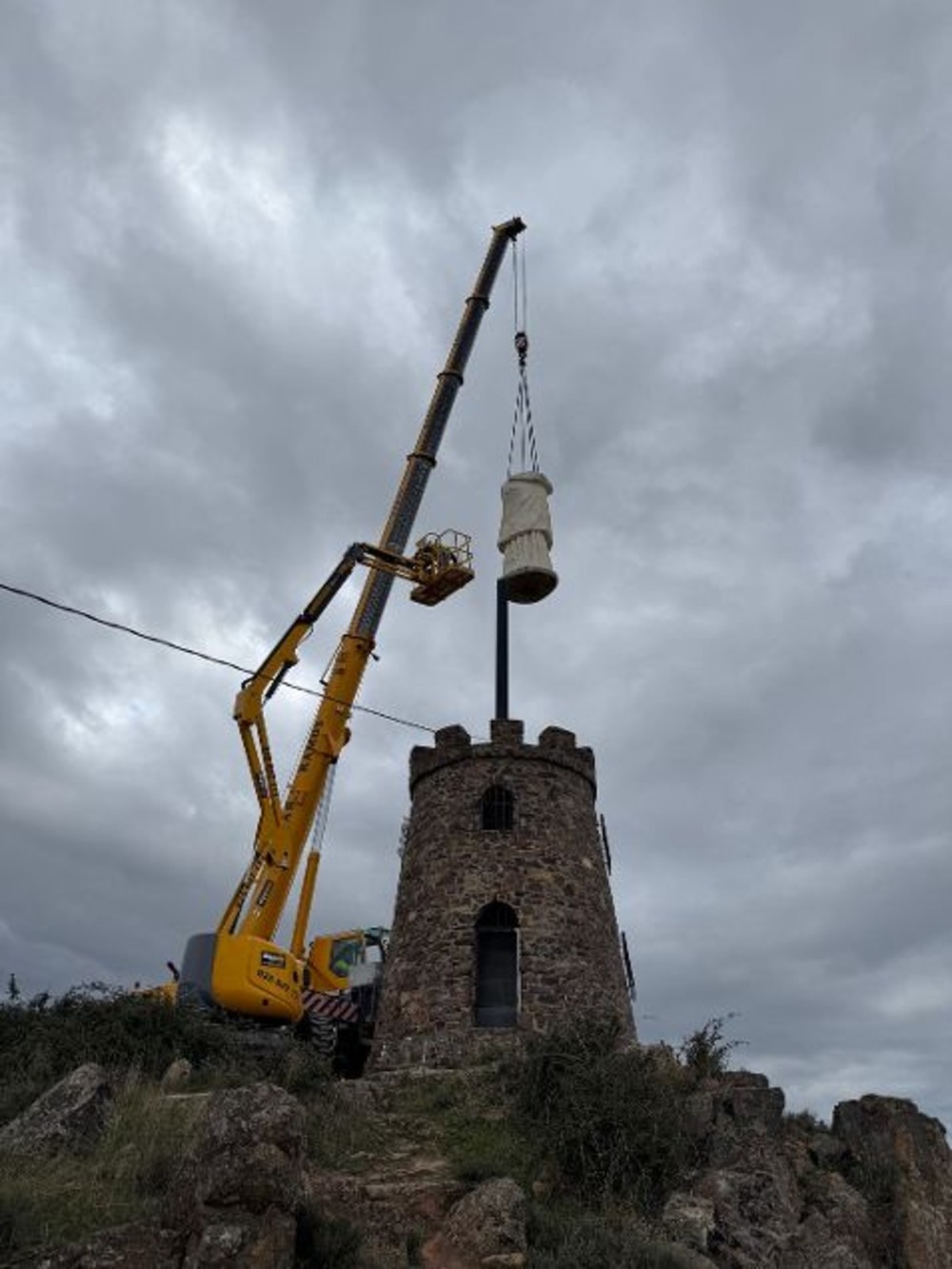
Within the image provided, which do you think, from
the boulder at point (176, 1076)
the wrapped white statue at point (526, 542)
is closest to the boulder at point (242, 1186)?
the boulder at point (176, 1076)

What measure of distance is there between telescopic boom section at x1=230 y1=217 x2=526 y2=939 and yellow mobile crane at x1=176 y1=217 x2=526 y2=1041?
0.9 inches

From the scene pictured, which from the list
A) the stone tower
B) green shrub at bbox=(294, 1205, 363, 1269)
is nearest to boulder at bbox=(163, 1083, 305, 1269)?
green shrub at bbox=(294, 1205, 363, 1269)

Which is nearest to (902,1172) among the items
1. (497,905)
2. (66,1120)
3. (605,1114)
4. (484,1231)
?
(605,1114)

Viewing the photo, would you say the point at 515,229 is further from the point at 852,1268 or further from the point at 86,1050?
the point at 852,1268

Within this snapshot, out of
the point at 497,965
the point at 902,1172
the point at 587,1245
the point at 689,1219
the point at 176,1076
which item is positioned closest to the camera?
the point at 587,1245

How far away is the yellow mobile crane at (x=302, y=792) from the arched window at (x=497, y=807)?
358 cm

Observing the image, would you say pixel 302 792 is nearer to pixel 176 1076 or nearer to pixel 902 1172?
pixel 176 1076

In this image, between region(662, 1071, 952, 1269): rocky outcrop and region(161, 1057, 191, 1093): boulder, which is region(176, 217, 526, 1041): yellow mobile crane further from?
region(662, 1071, 952, 1269): rocky outcrop

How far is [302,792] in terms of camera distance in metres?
20.7

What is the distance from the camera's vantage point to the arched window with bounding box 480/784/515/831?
20.7m

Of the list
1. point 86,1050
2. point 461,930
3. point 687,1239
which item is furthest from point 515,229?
point 687,1239

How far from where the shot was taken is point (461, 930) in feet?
63.1

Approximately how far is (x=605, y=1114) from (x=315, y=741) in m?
11.2

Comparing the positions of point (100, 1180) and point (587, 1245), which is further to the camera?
point (587, 1245)
